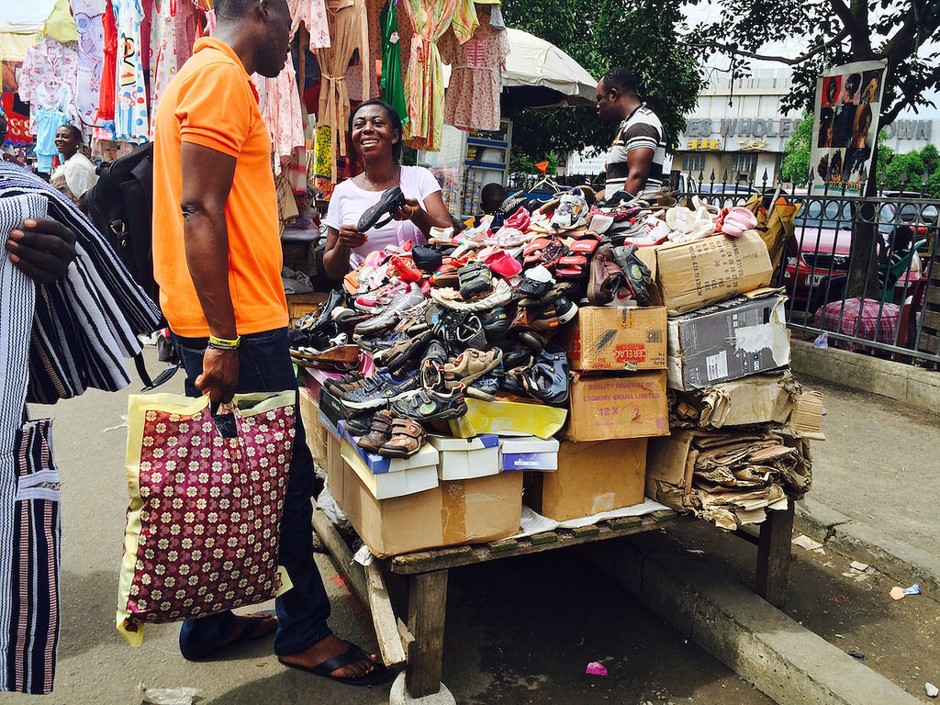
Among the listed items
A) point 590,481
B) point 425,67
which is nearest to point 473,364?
point 590,481

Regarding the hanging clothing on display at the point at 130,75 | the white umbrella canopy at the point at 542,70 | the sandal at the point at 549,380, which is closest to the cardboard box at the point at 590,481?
the sandal at the point at 549,380

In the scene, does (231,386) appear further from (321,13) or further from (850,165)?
(850,165)

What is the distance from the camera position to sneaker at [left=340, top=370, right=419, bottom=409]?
7.50 ft

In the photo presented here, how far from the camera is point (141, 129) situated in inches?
214

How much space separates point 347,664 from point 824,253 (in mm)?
8642

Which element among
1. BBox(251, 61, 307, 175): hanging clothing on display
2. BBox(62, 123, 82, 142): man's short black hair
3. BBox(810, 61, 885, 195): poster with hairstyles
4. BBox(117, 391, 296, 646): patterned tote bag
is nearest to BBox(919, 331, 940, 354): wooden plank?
BBox(810, 61, 885, 195): poster with hairstyles

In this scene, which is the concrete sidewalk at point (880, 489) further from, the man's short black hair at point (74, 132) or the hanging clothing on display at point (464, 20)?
the man's short black hair at point (74, 132)

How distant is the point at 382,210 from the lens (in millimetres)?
3314

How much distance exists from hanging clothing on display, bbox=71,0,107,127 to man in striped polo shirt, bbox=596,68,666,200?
4242 mm

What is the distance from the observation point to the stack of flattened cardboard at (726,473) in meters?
2.58

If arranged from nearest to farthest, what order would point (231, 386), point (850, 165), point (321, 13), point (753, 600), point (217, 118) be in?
point (217, 118)
point (231, 386)
point (753, 600)
point (321, 13)
point (850, 165)

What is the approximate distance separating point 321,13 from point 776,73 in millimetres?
68196

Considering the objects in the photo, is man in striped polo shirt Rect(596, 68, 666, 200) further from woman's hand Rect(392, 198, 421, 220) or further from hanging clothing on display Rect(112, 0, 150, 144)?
hanging clothing on display Rect(112, 0, 150, 144)

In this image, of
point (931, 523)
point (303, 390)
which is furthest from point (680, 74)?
point (303, 390)
